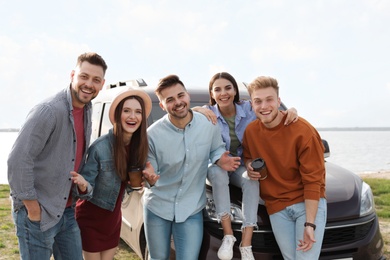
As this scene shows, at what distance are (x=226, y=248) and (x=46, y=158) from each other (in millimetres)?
1388

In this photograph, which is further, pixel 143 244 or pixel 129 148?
pixel 143 244

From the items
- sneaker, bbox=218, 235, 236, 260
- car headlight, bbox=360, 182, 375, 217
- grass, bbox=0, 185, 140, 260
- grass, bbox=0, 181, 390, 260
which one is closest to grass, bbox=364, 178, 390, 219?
grass, bbox=0, 181, 390, 260

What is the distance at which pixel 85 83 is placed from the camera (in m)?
2.97

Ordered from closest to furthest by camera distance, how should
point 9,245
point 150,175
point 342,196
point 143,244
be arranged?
point 150,175 → point 342,196 → point 143,244 → point 9,245

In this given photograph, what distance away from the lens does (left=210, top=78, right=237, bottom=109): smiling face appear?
3834 millimetres

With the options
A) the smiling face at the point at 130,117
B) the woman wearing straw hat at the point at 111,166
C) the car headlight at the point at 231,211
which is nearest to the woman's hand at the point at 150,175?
the woman wearing straw hat at the point at 111,166

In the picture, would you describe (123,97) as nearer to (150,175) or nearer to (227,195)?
(150,175)

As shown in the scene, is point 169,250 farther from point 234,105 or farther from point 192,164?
point 234,105

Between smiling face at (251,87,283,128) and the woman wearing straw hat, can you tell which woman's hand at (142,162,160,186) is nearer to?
the woman wearing straw hat

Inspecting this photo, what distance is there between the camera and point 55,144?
9.39ft

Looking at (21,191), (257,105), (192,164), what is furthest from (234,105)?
(21,191)

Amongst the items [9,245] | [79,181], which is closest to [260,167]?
[79,181]

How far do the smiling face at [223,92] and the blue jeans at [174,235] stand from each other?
103 cm

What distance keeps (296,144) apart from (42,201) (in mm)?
1795
